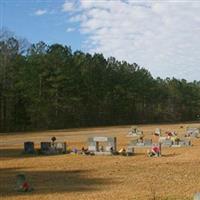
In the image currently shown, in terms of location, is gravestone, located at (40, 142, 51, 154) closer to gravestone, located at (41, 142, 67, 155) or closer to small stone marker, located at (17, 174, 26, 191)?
gravestone, located at (41, 142, 67, 155)

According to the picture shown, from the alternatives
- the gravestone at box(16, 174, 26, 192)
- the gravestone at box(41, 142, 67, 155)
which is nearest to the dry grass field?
the gravestone at box(16, 174, 26, 192)

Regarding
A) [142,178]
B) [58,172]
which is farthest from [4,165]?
[142,178]

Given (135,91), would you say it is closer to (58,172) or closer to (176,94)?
(176,94)

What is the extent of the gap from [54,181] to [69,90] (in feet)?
224

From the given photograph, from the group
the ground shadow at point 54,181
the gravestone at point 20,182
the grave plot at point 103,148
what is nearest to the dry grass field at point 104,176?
the ground shadow at point 54,181

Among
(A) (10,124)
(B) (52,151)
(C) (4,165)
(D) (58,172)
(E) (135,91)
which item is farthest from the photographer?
(E) (135,91)

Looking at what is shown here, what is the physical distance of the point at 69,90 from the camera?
289 feet

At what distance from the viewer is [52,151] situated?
3344 centimetres

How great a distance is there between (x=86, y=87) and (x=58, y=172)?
73251mm

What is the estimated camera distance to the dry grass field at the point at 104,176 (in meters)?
16.2

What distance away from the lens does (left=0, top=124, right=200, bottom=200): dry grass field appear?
16.2 m

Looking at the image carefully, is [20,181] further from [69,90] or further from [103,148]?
[69,90]

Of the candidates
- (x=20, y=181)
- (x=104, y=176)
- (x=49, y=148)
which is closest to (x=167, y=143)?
(x=49, y=148)

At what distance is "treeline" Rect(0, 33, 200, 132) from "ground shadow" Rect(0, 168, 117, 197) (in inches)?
2073
